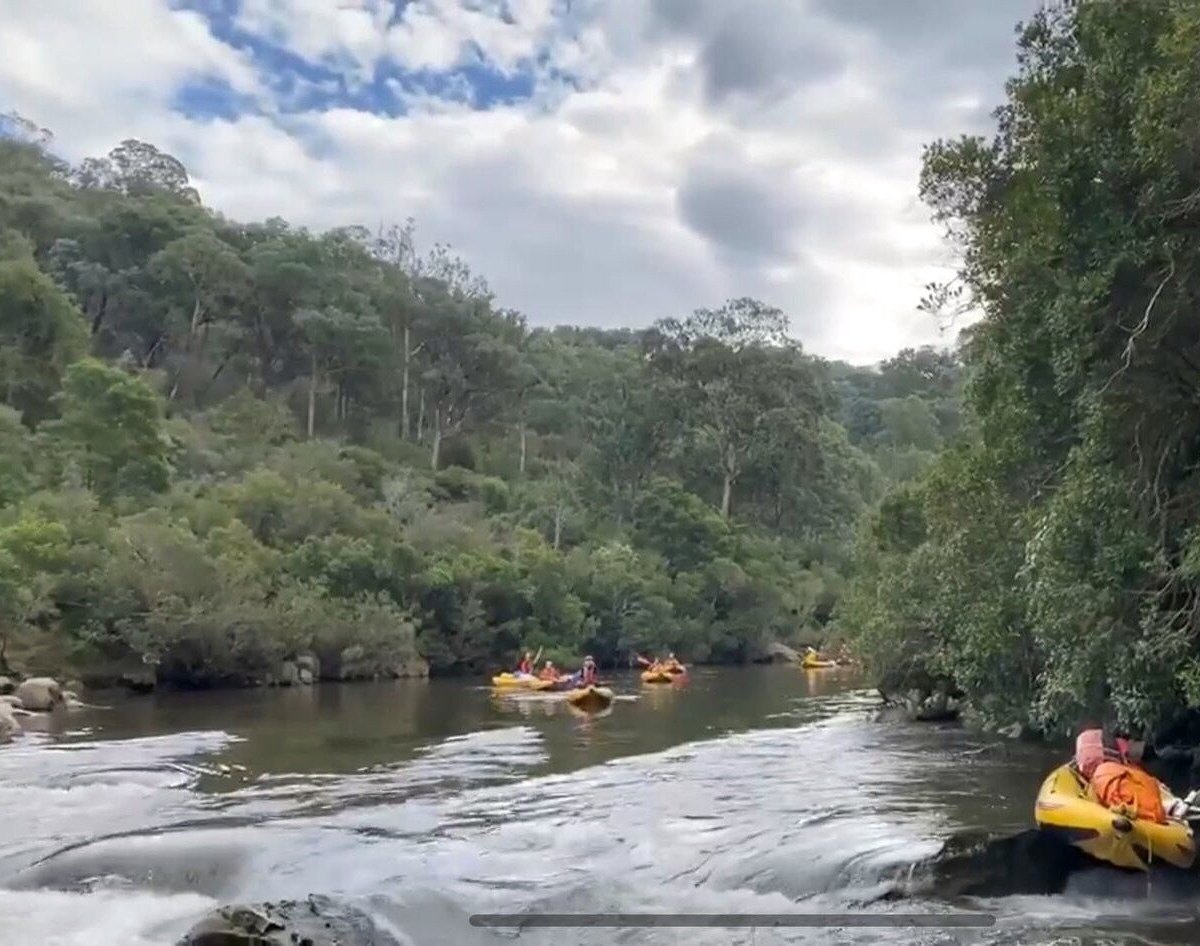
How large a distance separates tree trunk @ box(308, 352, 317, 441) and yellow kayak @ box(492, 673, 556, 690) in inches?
992

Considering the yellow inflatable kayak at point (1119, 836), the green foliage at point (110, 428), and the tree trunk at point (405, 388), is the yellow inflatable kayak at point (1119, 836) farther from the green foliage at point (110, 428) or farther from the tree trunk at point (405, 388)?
the tree trunk at point (405, 388)

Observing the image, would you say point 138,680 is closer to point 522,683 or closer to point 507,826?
point 522,683

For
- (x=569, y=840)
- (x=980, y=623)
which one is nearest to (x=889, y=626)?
(x=980, y=623)

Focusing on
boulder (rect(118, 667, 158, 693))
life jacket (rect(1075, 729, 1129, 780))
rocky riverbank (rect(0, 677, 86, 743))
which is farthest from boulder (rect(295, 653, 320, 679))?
life jacket (rect(1075, 729, 1129, 780))

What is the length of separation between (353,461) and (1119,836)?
136ft

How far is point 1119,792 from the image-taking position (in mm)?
9414

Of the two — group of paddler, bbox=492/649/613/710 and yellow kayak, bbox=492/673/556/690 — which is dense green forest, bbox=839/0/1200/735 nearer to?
group of paddler, bbox=492/649/613/710

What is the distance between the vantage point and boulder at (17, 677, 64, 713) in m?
22.9

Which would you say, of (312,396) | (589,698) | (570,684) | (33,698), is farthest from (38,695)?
(312,396)

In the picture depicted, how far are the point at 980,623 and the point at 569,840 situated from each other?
5.91 m

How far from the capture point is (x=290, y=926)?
798 centimetres

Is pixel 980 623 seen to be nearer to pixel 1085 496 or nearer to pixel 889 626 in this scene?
pixel 1085 496

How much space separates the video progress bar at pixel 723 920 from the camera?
8.60m

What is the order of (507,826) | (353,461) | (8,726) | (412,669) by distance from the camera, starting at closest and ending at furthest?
(507,826) → (8,726) → (412,669) → (353,461)
